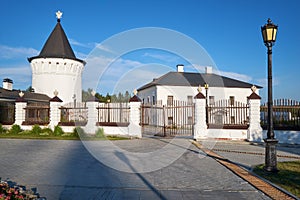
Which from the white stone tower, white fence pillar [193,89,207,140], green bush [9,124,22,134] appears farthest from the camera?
the white stone tower

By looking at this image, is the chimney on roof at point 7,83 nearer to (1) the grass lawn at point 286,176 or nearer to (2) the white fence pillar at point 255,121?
(2) the white fence pillar at point 255,121

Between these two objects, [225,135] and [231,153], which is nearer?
[231,153]

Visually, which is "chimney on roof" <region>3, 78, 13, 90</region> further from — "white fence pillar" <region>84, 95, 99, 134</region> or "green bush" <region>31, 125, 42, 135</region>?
"white fence pillar" <region>84, 95, 99, 134</region>

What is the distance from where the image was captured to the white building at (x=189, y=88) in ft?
105

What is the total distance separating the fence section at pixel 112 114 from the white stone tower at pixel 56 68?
51.6ft

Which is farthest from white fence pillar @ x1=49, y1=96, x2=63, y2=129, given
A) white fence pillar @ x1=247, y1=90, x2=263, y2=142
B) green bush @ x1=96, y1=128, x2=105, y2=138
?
white fence pillar @ x1=247, y1=90, x2=263, y2=142

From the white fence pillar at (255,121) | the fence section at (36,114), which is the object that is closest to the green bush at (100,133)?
the fence section at (36,114)

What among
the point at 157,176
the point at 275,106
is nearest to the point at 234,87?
the point at 275,106

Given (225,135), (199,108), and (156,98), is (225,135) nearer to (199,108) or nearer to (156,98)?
(199,108)

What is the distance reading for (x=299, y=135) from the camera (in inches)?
549

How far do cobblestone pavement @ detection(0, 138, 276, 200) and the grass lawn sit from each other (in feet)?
2.29

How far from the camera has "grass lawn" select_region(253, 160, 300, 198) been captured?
5660mm

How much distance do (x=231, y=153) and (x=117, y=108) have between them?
9137 mm

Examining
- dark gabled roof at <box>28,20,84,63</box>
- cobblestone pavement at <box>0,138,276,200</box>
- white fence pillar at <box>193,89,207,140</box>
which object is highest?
dark gabled roof at <box>28,20,84,63</box>
